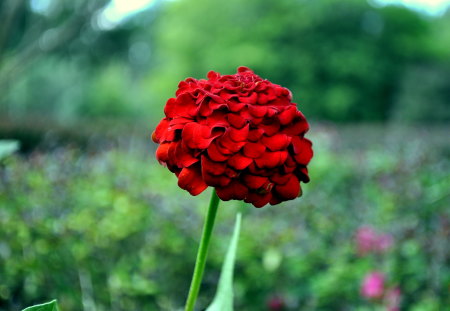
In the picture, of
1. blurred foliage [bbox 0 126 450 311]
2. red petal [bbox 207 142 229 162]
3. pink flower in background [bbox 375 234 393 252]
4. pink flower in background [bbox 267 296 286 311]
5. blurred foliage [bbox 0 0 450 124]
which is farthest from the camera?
blurred foliage [bbox 0 0 450 124]

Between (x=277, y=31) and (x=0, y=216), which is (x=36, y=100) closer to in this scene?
(x=277, y=31)

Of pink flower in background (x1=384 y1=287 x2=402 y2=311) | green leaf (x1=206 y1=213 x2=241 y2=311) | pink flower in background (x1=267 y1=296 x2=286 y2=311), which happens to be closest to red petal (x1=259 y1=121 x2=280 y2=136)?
green leaf (x1=206 y1=213 x2=241 y2=311)

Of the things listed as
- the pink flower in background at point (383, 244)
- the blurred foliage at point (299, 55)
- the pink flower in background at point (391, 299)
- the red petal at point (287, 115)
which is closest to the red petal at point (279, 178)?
the red petal at point (287, 115)

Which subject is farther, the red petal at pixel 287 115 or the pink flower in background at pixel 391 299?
the pink flower in background at pixel 391 299

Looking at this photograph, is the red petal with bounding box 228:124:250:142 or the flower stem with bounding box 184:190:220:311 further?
the flower stem with bounding box 184:190:220:311

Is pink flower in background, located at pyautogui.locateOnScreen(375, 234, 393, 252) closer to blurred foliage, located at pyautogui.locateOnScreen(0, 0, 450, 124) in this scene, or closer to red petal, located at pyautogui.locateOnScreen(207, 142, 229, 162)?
red petal, located at pyautogui.locateOnScreen(207, 142, 229, 162)

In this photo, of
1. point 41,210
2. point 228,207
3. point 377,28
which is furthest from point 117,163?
point 377,28

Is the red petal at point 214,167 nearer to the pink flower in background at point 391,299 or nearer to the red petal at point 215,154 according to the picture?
the red petal at point 215,154

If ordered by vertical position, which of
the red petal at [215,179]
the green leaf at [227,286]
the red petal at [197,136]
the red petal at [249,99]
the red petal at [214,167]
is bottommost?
the green leaf at [227,286]
